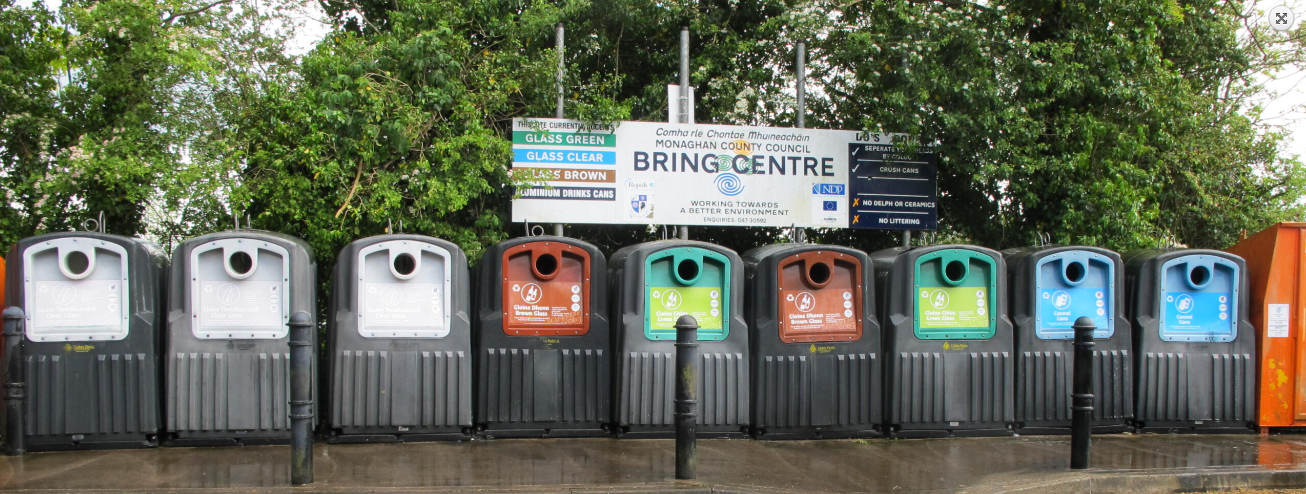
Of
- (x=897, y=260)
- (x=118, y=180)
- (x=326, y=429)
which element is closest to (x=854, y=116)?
(x=897, y=260)

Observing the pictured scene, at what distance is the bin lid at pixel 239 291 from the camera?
20.1 feet

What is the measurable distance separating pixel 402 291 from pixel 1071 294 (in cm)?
502

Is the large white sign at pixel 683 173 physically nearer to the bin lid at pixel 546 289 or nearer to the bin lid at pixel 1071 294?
the bin lid at pixel 546 289

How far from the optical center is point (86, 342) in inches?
235

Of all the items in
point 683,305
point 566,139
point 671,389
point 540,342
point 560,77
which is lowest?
point 671,389

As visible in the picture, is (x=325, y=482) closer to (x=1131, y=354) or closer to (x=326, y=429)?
(x=326, y=429)

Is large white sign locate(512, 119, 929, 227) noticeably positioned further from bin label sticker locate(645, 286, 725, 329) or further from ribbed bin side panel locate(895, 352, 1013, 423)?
ribbed bin side panel locate(895, 352, 1013, 423)

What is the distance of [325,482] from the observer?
5.18 meters

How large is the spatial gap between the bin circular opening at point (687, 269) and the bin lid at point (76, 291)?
12.2 feet

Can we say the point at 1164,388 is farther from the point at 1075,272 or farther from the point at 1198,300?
the point at 1075,272

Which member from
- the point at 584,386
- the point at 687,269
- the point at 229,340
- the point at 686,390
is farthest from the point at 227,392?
the point at 687,269

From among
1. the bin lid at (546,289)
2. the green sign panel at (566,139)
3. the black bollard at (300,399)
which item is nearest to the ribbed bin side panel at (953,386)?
the bin lid at (546,289)

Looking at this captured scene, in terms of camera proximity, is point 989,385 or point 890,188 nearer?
point 989,385

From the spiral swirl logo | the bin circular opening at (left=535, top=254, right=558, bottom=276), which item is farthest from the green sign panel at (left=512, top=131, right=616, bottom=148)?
the bin circular opening at (left=535, top=254, right=558, bottom=276)
